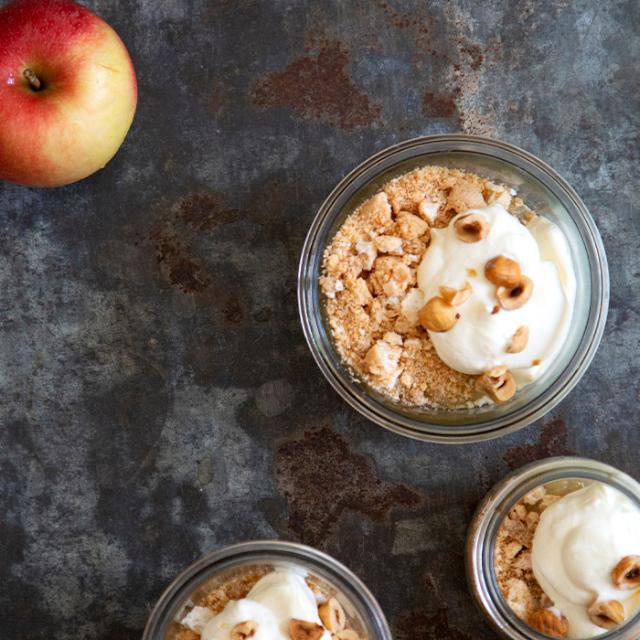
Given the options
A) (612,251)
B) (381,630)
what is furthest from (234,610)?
(612,251)

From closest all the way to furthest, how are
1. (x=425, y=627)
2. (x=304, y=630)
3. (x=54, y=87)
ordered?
1. (x=304, y=630)
2. (x=54, y=87)
3. (x=425, y=627)

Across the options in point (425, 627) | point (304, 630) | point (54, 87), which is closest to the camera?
point (304, 630)

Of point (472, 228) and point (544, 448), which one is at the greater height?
point (472, 228)

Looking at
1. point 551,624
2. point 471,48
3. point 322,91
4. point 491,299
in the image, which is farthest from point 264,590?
point 471,48

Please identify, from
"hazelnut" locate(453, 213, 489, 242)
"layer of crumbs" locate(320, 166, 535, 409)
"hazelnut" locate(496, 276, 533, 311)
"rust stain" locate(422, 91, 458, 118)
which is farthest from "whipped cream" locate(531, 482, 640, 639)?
"rust stain" locate(422, 91, 458, 118)

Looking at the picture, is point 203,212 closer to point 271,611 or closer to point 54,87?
point 54,87

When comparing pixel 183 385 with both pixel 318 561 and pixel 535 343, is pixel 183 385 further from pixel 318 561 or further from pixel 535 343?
pixel 535 343

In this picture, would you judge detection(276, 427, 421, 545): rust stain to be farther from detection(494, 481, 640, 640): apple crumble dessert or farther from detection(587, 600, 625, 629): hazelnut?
detection(587, 600, 625, 629): hazelnut
